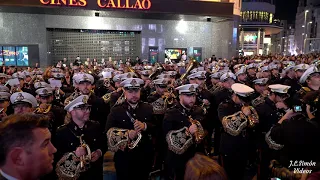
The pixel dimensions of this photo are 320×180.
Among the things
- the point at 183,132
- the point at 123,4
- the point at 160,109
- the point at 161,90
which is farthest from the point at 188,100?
the point at 123,4

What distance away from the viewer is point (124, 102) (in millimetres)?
5652

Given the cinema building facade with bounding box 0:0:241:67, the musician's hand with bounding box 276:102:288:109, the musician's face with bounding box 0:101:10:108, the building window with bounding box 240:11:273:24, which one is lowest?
the musician's face with bounding box 0:101:10:108

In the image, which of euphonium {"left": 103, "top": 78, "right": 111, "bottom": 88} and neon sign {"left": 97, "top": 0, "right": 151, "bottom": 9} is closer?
euphonium {"left": 103, "top": 78, "right": 111, "bottom": 88}

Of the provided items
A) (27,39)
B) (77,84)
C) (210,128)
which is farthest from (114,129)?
(27,39)

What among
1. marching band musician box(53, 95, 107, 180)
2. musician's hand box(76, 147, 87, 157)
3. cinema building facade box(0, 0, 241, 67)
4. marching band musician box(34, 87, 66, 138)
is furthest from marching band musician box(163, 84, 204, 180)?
cinema building facade box(0, 0, 241, 67)

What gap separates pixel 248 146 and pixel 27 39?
2156 centimetres

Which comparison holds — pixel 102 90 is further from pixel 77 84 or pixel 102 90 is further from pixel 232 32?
pixel 232 32

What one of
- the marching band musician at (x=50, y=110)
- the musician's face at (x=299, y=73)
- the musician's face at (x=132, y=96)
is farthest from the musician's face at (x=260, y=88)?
the marching band musician at (x=50, y=110)

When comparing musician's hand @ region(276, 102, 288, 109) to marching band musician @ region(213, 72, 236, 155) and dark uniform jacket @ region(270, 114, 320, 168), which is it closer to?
dark uniform jacket @ region(270, 114, 320, 168)

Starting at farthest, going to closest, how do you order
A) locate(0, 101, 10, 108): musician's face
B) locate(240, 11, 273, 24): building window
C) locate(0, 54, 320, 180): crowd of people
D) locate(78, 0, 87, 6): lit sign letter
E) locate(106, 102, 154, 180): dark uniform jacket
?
locate(240, 11, 273, 24): building window < locate(78, 0, 87, 6): lit sign letter < locate(0, 101, 10, 108): musician's face < locate(106, 102, 154, 180): dark uniform jacket < locate(0, 54, 320, 180): crowd of people

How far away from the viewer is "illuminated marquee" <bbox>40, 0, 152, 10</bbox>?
19734 millimetres

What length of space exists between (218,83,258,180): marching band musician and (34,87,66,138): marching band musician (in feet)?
11.0

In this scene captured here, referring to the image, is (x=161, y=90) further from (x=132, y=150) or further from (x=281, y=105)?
(x=281, y=105)

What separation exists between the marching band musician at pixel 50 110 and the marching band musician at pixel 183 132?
2360mm
